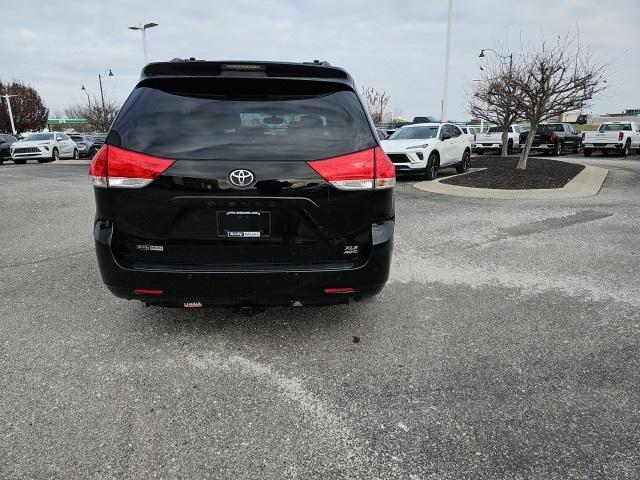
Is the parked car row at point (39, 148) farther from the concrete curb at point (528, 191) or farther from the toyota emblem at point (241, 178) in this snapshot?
the toyota emblem at point (241, 178)

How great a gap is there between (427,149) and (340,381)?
12.0m

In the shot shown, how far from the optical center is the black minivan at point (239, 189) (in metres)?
2.85

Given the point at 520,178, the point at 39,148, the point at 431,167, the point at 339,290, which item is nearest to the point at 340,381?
the point at 339,290

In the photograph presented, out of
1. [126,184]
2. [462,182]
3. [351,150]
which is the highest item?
[351,150]

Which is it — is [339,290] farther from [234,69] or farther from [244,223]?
[234,69]

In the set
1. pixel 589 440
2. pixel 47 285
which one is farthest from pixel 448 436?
pixel 47 285

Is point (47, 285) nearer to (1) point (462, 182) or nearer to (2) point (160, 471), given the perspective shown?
(2) point (160, 471)

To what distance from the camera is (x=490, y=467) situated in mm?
2211

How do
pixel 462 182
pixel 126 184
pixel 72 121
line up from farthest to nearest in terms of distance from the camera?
pixel 72 121, pixel 462 182, pixel 126 184

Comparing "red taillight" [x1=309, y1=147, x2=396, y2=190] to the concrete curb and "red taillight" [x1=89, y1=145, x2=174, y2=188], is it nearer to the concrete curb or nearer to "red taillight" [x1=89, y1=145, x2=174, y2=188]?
"red taillight" [x1=89, y1=145, x2=174, y2=188]

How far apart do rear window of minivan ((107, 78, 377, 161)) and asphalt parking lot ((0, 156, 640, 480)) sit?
1.39 m

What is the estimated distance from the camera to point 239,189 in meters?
2.83

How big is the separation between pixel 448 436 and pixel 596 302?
8.53 feet

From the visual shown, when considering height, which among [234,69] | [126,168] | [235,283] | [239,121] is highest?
[234,69]
